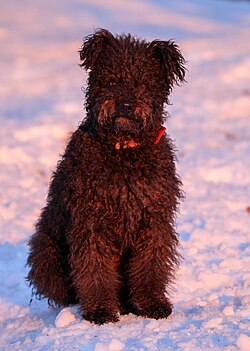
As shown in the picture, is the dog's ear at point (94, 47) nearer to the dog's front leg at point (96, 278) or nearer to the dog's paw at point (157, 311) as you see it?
the dog's front leg at point (96, 278)

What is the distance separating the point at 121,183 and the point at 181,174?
202 inches

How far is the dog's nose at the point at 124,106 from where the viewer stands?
5.37 meters

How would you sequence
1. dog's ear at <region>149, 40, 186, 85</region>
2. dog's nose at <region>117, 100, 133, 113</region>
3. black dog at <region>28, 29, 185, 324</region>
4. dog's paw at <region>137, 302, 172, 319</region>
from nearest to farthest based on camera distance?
dog's nose at <region>117, 100, 133, 113</region>
black dog at <region>28, 29, 185, 324</region>
dog's ear at <region>149, 40, 186, 85</region>
dog's paw at <region>137, 302, 172, 319</region>

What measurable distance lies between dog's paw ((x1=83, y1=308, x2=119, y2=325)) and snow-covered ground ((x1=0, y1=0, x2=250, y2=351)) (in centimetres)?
7

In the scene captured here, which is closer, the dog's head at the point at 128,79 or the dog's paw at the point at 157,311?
the dog's head at the point at 128,79

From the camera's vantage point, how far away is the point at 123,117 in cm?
540

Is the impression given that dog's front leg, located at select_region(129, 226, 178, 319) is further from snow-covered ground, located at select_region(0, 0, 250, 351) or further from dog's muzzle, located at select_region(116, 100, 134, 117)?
dog's muzzle, located at select_region(116, 100, 134, 117)

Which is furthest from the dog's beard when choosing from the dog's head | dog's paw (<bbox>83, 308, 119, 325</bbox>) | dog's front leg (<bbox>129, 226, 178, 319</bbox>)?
dog's paw (<bbox>83, 308, 119, 325</bbox>)

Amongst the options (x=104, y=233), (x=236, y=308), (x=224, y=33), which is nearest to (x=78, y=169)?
(x=104, y=233)

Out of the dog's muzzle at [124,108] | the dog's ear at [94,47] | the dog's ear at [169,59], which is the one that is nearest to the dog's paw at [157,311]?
the dog's muzzle at [124,108]

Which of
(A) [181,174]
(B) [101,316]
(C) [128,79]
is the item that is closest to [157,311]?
(B) [101,316]

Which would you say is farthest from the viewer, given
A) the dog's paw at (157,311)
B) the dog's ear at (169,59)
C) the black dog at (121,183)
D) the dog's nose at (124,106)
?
the dog's paw at (157,311)

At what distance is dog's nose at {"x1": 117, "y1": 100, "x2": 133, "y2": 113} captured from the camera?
537 centimetres

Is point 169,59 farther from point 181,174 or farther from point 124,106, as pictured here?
point 181,174
